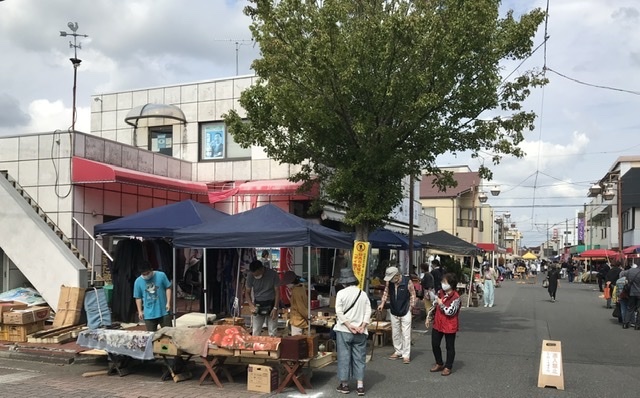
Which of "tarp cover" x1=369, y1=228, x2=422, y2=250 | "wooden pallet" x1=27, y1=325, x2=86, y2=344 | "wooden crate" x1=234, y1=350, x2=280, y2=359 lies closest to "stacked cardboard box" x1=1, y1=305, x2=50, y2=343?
"wooden pallet" x1=27, y1=325, x2=86, y2=344

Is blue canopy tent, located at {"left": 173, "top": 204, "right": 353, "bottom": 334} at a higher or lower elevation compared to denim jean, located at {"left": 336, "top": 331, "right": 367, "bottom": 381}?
higher

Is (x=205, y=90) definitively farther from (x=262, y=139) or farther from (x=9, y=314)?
(x=9, y=314)

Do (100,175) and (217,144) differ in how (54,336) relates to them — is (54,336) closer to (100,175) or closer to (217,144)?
(100,175)

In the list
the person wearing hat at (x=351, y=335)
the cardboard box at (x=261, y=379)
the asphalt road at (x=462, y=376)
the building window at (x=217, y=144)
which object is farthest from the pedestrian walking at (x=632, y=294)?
the building window at (x=217, y=144)

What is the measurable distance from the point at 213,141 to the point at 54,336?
918cm

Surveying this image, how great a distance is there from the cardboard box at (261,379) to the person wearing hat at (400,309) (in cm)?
294

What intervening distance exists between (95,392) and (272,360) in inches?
92.6

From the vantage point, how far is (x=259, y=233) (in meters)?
9.91

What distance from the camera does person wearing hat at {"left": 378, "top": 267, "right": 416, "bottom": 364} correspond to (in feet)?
32.5

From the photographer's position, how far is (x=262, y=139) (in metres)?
12.9

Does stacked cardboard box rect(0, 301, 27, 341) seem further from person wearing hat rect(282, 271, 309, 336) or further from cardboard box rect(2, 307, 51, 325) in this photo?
person wearing hat rect(282, 271, 309, 336)

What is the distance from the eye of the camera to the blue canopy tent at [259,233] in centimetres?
986

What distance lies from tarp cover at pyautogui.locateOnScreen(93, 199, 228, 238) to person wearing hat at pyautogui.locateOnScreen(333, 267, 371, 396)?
501 cm

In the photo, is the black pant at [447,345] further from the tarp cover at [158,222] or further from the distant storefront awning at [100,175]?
the distant storefront awning at [100,175]
